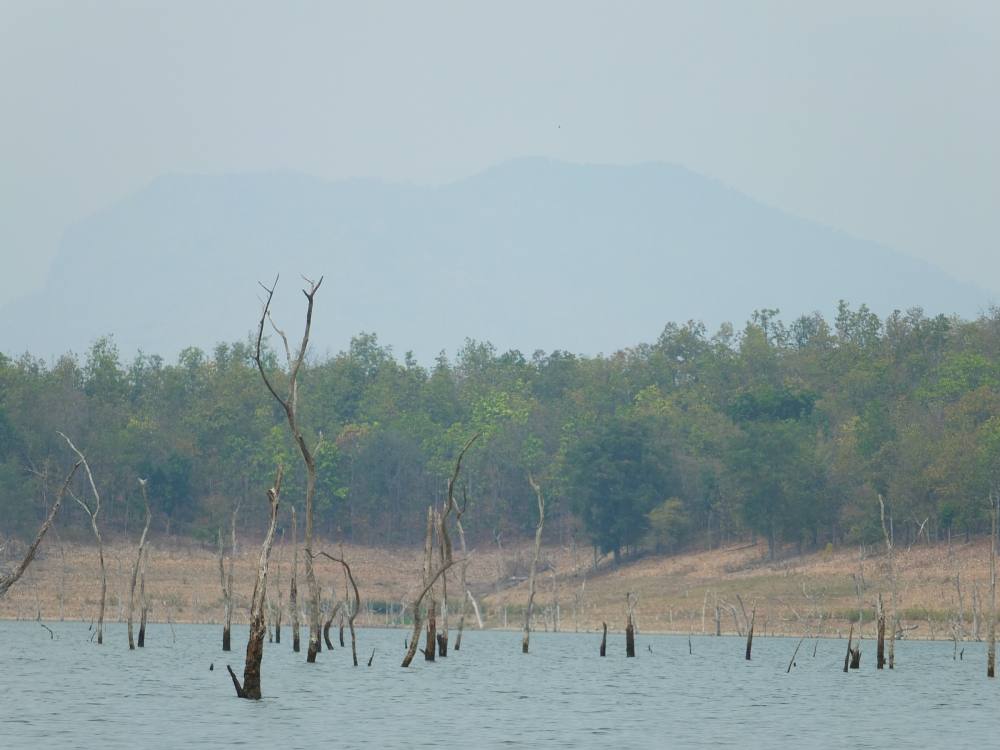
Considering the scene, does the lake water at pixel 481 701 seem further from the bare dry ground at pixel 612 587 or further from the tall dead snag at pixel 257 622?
the bare dry ground at pixel 612 587

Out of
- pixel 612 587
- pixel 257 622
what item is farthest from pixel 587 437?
pixel 257 622

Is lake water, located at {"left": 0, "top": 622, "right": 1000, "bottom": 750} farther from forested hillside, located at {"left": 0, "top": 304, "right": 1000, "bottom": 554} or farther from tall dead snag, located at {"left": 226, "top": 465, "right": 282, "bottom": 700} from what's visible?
forested hillside, located at {"left": 0, "top": 304, "right": 1000, "bottom": 554}

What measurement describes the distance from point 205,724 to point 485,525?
405 feet

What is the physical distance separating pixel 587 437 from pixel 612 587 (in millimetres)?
17714

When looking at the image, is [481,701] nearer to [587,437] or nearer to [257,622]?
[257,622]

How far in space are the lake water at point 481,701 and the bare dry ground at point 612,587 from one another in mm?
29562

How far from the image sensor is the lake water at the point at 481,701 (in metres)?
37.5

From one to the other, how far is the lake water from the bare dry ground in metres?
29.6

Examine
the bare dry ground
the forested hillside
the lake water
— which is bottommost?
the lake water

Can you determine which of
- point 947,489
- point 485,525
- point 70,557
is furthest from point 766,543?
point 70,557

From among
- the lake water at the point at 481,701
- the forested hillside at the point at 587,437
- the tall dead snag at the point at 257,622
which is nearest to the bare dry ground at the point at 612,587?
the forested hillside at the point at 587,437

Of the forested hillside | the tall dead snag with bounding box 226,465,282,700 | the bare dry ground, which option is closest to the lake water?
the tall dead snag with bounding box 226,465,282,700

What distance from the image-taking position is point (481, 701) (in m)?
48.4

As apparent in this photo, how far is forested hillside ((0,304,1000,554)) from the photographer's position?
13225cm
